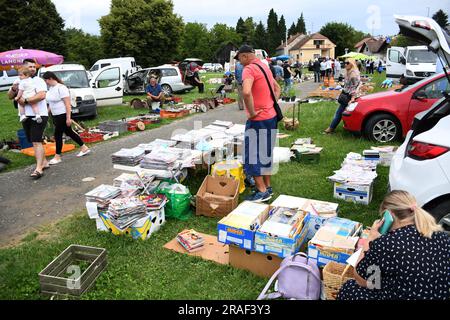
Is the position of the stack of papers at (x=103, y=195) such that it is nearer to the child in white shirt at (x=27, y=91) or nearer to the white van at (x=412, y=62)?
the child in white shirt at (x=27, y=91)

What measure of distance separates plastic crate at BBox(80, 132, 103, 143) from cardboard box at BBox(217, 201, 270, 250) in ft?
21.7

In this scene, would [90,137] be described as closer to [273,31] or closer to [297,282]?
[297,282]

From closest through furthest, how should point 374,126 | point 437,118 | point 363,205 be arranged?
point 437,118 < point 363,205 < point 374,126

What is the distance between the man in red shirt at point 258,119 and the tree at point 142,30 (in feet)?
118

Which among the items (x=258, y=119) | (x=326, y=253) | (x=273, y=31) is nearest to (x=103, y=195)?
(x=258, y=119)

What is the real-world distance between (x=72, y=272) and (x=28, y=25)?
4095 cm

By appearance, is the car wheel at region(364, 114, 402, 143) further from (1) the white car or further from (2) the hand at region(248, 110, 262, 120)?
(1) the white car

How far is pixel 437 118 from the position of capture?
414 centimetres

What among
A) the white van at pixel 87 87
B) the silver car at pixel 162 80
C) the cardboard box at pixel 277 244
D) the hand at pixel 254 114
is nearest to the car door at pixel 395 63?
the silver car at pixel 162 80

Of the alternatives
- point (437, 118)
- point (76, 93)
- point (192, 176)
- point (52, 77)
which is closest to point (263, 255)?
point (437, 118)

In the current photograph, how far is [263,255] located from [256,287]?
30cm

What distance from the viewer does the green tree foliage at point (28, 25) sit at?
3697 centimetres

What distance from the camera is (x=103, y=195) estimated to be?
4520 mm
